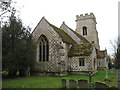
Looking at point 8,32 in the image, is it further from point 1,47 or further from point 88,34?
point 88,34

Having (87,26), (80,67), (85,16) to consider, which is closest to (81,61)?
(80,67)

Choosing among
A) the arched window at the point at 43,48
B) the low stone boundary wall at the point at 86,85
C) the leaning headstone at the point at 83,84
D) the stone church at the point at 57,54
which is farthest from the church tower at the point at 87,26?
the leaning headstone at the point at 83,84

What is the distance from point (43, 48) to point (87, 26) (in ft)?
74.1

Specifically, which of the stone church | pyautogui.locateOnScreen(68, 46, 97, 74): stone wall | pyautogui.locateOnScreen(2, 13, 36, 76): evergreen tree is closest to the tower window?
the stone church

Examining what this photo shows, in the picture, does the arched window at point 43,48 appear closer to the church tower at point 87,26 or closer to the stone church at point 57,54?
the stone church at point 57,54

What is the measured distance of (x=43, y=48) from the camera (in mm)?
25344

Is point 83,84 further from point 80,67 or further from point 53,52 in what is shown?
point 80,67

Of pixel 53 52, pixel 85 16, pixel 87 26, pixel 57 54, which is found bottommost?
pixel 57 54

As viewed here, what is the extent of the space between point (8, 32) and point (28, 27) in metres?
3.52

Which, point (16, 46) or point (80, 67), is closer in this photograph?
point (16, 46)

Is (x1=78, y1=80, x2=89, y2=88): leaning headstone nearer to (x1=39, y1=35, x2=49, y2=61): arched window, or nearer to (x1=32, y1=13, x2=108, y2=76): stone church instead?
(x1=32, y1=13, x2=108, y2=76): stone church

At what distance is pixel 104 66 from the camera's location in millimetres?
39156

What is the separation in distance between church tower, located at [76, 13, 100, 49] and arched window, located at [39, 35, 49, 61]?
21.4 m

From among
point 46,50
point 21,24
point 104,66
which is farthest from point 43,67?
point 104,66
